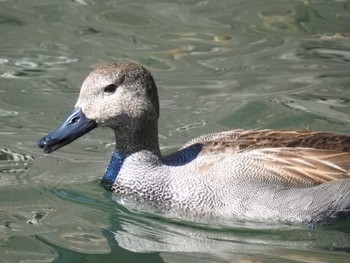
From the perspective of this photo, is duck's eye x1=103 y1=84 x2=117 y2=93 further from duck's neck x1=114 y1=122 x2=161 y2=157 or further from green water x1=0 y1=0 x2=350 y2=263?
green water x1=0 y1=0 x2=350 y2=263

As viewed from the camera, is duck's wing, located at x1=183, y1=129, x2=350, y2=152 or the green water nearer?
the green water

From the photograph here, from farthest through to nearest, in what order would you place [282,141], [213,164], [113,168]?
[113,168], [282,141], [213,164]

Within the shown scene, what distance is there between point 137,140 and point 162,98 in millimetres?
2306

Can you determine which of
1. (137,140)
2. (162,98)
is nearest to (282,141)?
(137,140)

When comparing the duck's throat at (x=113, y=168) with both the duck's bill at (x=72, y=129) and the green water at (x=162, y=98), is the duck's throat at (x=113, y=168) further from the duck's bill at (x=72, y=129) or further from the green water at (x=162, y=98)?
the duck's bill at (x=72, y=129)

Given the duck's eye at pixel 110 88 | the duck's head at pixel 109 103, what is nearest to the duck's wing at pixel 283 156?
the duck's head at pixel 109 103

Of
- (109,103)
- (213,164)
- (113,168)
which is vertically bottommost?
(113,168)

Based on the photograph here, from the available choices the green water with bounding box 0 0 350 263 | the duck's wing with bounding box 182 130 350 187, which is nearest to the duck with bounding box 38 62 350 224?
the duck's wing with bounding box 182 130 350 187

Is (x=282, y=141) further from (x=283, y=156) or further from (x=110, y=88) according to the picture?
(x=110, y=88)

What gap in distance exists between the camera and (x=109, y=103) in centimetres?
812

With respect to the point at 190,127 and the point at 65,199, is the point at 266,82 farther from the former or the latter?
the point at 65,199

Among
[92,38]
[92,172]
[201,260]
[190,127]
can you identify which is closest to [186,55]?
[92,38]

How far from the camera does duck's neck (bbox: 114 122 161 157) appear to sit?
27.5 ft

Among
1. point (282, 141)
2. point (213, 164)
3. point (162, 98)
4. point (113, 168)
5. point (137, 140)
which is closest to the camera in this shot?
point (213, 164)
